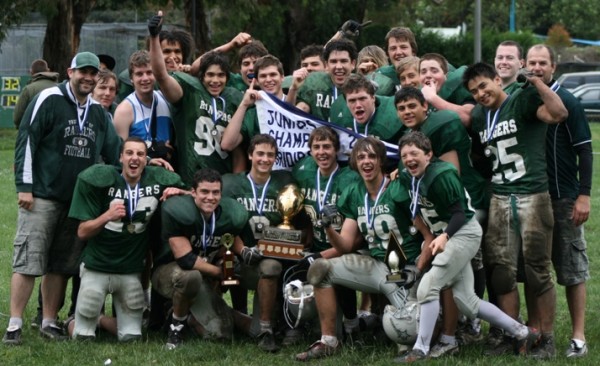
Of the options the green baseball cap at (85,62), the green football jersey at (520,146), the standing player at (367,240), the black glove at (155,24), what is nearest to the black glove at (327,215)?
the standing player at (367,240)

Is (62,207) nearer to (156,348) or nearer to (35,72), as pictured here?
(156,348)

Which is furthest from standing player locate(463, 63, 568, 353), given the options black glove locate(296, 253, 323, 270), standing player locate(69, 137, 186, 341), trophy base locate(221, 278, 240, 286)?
standing player locate(69, 137, 186, 341)

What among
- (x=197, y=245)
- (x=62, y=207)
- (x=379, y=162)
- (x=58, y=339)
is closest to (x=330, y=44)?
(x=379, y=162)

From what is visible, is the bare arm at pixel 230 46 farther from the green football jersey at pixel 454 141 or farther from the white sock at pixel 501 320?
the white sock at pixel 501 320

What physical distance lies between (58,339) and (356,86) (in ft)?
9.62

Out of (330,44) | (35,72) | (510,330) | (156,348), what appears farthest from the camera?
(35,72)

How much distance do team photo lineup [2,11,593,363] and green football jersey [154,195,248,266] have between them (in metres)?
0.02

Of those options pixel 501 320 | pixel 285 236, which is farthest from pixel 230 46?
pixel 501 320

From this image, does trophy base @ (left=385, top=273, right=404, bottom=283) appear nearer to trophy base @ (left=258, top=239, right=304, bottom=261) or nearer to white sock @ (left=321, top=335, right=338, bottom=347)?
white sock @ (left=321, top=335, right=338, bottom=347)

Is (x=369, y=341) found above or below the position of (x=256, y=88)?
below

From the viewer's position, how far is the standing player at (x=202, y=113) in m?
8.31

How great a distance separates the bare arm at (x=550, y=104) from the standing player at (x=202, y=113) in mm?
2491

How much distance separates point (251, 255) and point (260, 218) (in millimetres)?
382

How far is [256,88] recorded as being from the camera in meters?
8.64
